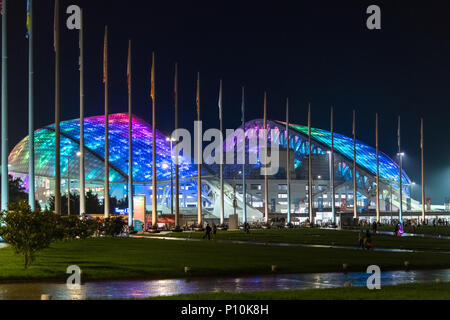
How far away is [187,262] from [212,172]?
11541 cm

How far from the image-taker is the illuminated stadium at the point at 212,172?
438ft

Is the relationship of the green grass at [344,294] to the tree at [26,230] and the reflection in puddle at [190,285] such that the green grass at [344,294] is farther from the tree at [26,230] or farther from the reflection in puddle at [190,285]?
the tree at [26,230]

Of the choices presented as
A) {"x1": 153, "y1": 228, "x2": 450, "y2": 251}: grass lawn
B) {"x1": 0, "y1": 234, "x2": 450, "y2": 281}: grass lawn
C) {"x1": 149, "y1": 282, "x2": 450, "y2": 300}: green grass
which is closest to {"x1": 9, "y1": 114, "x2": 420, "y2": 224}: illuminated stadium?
{"x1": 153, "y1": 228, "x2": 450, "y2": 251}: grass lawn

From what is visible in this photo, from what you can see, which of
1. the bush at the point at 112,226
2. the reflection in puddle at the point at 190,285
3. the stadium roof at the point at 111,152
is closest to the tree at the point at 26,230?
the reflection in puddle at the point at 190,285

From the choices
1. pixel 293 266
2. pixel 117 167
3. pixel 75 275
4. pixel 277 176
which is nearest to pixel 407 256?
pixel 293 266

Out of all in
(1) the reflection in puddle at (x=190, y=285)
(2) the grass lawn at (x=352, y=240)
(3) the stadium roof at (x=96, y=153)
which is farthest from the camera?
(3) the stadium roof at (x=96, y=153)

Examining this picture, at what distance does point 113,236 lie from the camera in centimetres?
6231

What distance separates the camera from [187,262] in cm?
3198

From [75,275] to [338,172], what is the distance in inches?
5649

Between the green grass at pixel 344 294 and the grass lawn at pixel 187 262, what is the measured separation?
7.36 metres

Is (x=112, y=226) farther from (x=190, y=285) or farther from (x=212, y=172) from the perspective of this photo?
(x=212, y=172)

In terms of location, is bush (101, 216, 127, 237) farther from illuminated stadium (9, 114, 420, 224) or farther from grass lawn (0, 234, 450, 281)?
illuminated stadium (9, 114, 420, 224)

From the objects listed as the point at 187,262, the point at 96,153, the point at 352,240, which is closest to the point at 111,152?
the point at 96,153

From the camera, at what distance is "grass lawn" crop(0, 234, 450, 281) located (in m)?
26.9
